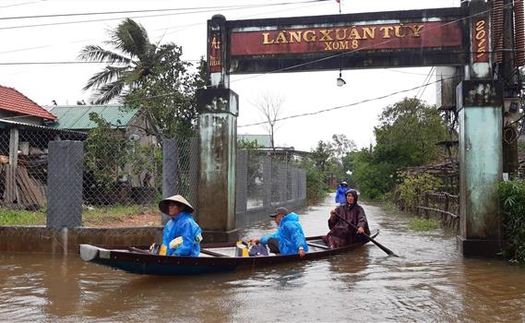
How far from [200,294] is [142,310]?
3.29ft

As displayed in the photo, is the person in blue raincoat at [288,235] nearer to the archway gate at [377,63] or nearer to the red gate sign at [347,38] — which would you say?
the archway gate at [377,63]

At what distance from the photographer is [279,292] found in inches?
265

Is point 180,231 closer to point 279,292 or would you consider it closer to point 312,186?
point 279,292

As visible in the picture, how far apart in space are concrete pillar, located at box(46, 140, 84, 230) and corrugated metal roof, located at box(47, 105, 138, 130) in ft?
40.4

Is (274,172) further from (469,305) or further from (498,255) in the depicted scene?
(469,305)

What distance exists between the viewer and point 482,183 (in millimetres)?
9453

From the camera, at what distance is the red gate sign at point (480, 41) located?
9672 millimetres

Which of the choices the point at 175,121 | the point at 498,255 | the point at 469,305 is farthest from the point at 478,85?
the point at 175,121

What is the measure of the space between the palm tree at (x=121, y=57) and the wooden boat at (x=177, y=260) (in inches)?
683

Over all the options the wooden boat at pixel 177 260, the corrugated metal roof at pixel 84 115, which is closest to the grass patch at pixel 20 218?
the wooden boat at pixel 177 260

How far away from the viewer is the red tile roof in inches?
768

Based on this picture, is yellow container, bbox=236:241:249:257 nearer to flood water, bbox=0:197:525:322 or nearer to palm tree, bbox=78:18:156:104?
flood water, bbox=0:197:525:322

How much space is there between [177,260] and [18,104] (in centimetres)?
1665

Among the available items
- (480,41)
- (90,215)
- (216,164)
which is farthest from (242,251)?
(90,215)
